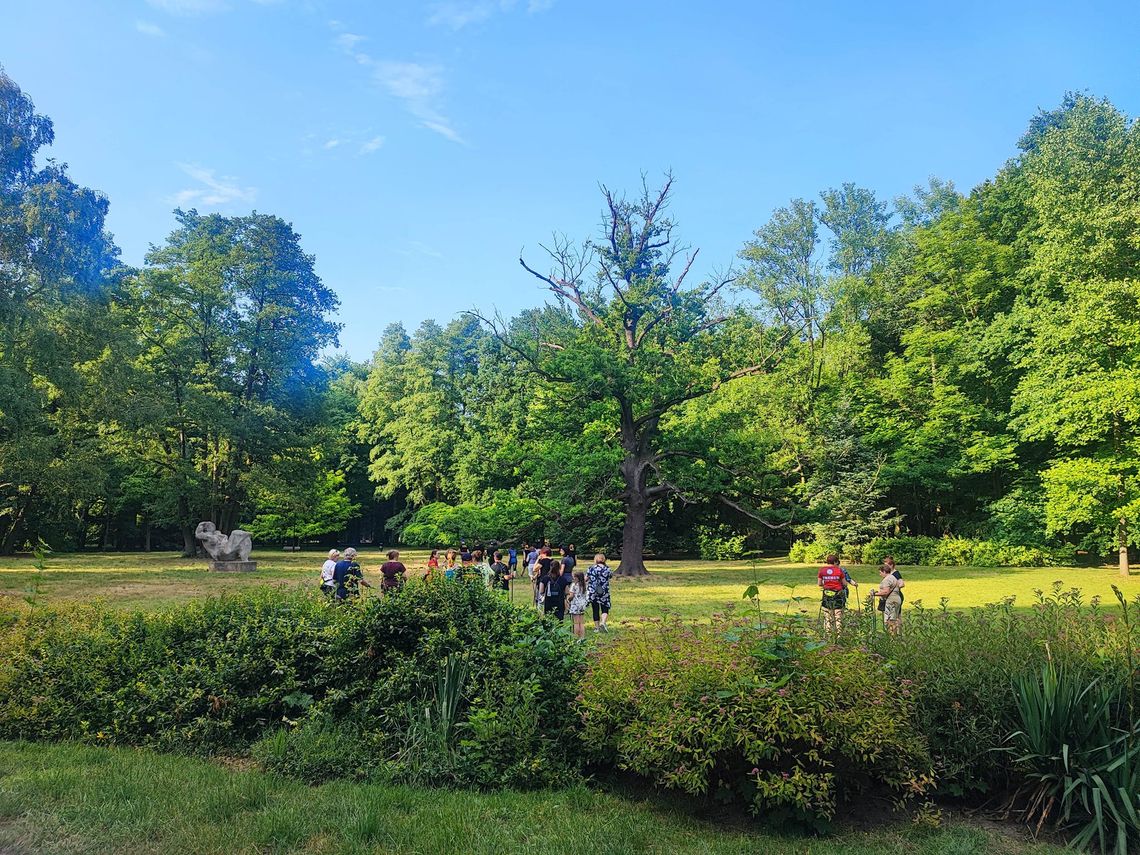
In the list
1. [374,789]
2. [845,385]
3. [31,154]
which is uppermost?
[31,154]

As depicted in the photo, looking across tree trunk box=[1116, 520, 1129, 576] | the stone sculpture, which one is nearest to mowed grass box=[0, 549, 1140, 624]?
tree trunk box=[1116, 520, 1129, 576]

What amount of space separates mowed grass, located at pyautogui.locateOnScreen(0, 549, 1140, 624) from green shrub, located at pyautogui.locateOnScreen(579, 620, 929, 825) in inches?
351

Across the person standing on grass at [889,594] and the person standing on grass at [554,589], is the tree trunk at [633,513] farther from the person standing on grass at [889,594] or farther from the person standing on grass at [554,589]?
the person standing on grass at [889,594]

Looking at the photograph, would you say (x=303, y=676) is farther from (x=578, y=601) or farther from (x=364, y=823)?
(x=578, y=601)

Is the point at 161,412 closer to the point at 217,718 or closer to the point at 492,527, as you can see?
the point at 492,527

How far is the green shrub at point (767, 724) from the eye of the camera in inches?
173

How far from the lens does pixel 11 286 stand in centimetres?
2197

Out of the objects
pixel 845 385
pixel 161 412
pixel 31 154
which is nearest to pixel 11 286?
pixel 31 154

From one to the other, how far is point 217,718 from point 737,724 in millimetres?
4495

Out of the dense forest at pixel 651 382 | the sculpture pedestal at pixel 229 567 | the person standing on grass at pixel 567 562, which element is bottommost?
the sculpture pedestal at pixel 229 567

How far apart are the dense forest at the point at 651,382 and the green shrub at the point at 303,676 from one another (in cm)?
1887

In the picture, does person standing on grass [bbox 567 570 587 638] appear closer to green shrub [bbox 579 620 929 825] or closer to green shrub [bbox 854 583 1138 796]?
green shrub [bbox 854 583 1138 796]

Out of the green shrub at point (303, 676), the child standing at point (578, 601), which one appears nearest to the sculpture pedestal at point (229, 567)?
the child standing at point (578, 601)

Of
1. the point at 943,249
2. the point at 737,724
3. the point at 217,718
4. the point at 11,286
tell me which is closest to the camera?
the point at 737,724
